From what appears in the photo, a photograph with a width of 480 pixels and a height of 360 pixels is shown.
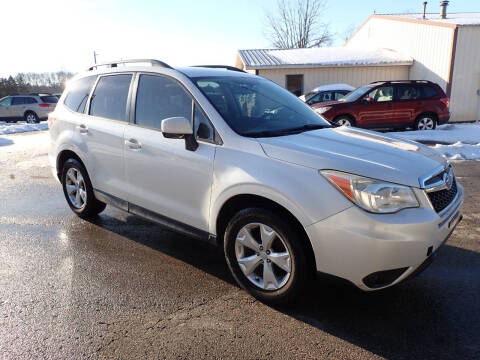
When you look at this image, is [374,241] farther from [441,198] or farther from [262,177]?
[262,177]

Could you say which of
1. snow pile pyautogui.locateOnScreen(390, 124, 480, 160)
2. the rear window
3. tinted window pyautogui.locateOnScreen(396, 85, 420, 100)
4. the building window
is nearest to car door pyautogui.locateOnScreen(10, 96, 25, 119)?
the rear window

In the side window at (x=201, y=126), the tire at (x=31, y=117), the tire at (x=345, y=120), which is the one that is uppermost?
the side window at (x=201, y=126)

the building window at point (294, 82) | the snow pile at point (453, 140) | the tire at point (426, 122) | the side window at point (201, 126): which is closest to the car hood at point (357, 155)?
the side window at point (201, 126)

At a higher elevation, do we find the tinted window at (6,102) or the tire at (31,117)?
the tinted window at (6,102)

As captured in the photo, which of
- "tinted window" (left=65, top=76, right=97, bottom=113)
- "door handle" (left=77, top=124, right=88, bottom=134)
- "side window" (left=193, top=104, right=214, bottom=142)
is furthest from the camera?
"tinted window" (left=65, top=76, right=97, bottom=113)

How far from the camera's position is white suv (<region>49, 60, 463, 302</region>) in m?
2.43

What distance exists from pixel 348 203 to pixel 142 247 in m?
2.49

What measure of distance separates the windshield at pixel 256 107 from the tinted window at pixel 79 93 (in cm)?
184

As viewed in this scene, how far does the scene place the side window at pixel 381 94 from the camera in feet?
39.6

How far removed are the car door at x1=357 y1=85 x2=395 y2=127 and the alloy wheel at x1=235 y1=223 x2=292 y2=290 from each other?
9.96 meters

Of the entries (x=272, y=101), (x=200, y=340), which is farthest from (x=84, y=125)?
(x=200, y=340)

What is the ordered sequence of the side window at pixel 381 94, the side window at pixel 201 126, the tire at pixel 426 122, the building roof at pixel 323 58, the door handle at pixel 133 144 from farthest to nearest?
the building roof at pixel 323 58 → the tire at pixel 426 122 → the side window at pixel 381 94 → the door handle at pixel 133 144 → the side window at pixel 201 126

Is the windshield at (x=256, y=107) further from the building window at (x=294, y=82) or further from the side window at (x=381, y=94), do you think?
the building window at (x=294, y=82)

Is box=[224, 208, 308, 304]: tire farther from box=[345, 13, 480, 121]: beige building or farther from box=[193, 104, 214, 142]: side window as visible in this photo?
box=[345, 13, 480, 121]: beige building
